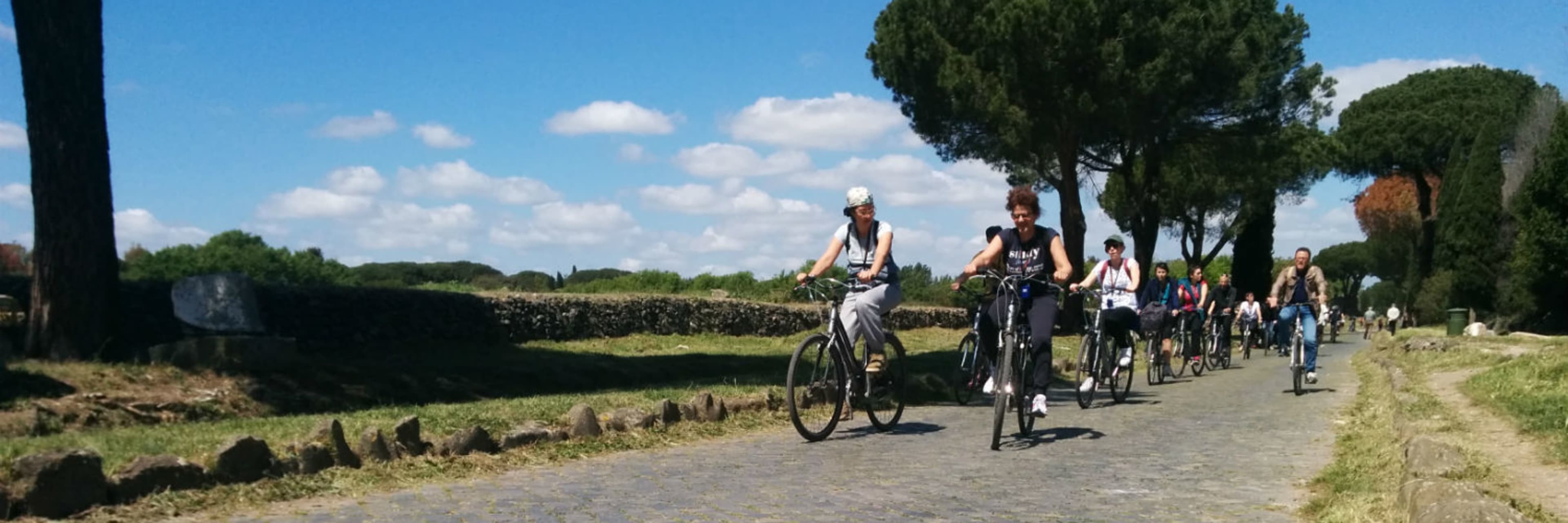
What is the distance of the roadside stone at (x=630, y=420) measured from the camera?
9.41 meters

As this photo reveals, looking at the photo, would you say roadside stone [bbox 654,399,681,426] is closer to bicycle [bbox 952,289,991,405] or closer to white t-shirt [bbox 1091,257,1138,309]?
bicycle [bbox 952,289,991,405]

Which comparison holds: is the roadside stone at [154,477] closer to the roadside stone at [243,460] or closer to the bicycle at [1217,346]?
the roadside stone at [243,460]

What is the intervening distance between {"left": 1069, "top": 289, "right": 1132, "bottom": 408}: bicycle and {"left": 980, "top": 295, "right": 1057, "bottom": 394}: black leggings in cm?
236

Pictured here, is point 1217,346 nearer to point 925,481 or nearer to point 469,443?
point 925,481

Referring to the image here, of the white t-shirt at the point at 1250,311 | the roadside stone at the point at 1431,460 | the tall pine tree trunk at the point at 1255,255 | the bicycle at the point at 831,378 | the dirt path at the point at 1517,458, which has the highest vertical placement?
the tall pine tree trunk at the point at 1255,255

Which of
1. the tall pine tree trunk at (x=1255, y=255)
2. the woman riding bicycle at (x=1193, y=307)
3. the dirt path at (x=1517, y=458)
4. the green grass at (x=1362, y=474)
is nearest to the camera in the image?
the green grass at (x=1362, y=474)

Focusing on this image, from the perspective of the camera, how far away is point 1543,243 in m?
32.9

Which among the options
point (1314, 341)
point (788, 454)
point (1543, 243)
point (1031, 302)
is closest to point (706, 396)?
point (788, 454)

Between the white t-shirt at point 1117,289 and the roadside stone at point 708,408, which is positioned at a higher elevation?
A: the white t-shirt at point 1117,289

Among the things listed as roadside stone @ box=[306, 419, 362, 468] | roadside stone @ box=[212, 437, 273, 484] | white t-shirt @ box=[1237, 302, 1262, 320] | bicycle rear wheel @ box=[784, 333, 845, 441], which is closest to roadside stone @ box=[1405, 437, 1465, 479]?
bicycle rear wheel @ box=[784, 333, 845, 441]

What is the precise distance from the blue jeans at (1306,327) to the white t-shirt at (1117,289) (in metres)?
1.86

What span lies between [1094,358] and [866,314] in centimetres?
368

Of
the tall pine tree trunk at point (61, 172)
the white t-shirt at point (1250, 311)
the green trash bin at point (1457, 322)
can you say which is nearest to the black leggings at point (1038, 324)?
the tall pine tree trunk at point (61, 172)

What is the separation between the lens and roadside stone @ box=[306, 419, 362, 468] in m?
7.34
